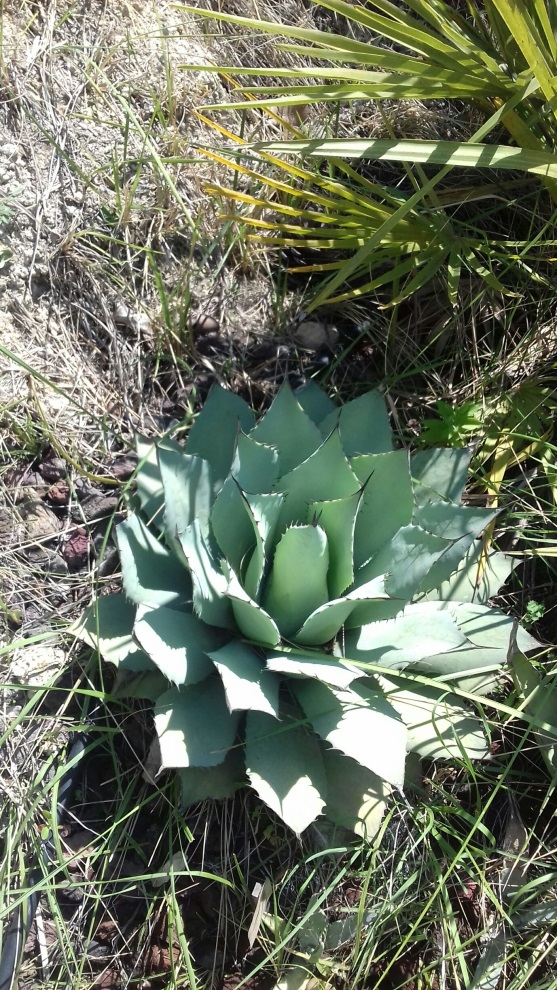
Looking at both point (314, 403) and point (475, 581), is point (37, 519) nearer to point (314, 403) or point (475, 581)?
point (314, 403)

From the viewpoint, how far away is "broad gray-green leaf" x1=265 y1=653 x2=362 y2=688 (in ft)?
3.24

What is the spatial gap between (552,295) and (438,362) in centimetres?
29

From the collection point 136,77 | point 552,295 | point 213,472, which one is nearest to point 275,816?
point 213,472

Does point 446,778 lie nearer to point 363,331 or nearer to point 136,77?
point 363,331

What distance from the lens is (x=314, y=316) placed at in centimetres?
158

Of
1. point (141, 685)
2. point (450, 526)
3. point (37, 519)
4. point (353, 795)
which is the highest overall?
point (450, 526)

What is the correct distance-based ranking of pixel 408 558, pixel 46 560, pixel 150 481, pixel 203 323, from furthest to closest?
pixel 203 323
pixel 46 560
pixel 150 481
pixel 408 558

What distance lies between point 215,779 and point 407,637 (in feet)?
1.29

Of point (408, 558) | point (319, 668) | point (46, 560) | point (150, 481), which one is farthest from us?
point (46, 560)

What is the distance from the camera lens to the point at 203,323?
1.53 metres

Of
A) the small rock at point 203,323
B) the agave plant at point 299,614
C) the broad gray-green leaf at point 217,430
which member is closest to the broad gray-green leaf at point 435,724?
the agave plant at point 299,614

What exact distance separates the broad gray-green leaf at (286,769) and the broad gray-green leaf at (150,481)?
0.39 metres

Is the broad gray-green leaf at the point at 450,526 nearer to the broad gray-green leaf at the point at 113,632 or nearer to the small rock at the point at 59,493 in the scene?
the broad gray-green leaf at the point at 113,632

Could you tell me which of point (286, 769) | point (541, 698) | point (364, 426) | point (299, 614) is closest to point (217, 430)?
point (364, 426)
